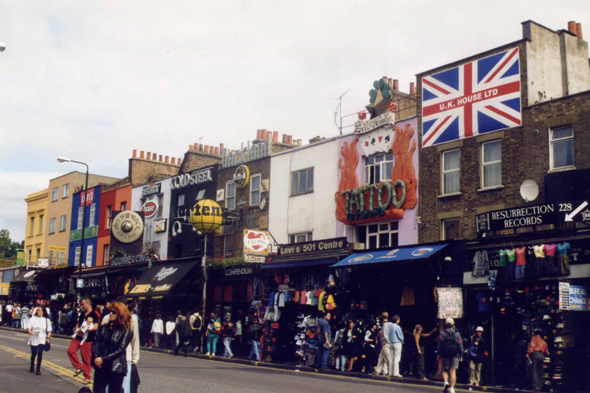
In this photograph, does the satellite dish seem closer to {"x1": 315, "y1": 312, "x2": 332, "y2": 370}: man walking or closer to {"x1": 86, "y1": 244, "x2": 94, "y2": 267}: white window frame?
{"x1": 315, "y1": 312, "x2": 332, "y2": 370}: man walking

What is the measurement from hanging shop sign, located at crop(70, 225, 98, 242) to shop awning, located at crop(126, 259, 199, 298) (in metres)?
11.8

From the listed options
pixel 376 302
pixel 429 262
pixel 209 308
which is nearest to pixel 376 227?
pixel 376 302

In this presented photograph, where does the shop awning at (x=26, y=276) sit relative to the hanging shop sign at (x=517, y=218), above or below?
below

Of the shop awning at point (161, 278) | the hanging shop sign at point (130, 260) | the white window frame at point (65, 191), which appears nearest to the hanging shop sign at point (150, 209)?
the hanging shop sign at point (130, 260)

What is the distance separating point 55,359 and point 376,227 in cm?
1299

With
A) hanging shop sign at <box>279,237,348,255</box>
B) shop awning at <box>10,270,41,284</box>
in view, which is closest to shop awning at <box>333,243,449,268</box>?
hanging shop sign at <box>279,237,348,255</box>

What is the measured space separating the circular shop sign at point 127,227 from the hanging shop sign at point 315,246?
47.2 ft

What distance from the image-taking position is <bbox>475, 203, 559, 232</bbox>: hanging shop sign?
770 inches

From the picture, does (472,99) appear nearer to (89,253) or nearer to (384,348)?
(384,348)

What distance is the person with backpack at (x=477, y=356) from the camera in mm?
19781

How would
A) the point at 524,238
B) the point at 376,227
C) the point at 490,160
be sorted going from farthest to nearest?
the point at 376,227
the point at 490,160
the point at 524,238

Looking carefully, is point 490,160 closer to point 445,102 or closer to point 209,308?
point 445,102

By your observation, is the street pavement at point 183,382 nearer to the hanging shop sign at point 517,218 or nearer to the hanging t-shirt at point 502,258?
the hanging t-shirt at point 502,258

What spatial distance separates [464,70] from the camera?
2478 centimetres
